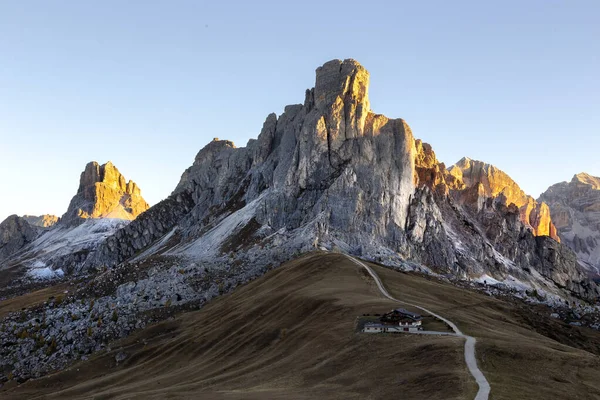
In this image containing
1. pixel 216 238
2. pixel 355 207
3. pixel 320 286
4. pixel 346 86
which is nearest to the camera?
pixel 320 286

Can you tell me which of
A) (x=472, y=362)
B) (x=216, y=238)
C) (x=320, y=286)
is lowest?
(x=472, y=362)

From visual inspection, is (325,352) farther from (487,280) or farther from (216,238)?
(216,238)

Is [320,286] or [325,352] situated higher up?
[320,286]

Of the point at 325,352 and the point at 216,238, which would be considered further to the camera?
the point at 216,238

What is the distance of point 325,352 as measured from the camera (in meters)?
63.8

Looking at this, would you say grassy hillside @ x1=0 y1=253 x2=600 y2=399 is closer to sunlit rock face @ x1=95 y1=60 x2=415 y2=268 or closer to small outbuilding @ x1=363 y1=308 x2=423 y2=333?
small outbuilding @ x1=363 y1=308 x2=423 y2=333

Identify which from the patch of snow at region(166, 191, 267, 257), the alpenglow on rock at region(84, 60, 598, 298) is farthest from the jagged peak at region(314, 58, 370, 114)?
the patch of snow at region(166, 191, 267, 257)

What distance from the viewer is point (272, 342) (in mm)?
79688

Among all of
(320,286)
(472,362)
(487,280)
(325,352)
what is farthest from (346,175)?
(472,362)

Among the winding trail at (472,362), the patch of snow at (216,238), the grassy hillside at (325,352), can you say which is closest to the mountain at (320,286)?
the grassy hillside at (325,352)

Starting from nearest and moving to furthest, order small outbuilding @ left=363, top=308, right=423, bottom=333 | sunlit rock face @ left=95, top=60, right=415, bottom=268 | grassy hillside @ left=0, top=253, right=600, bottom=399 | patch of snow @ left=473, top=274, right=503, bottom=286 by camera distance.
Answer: grassy hillside @ left=0, top=253, right=600, bottom=399
small outbuilding @ left=363, top=308, right=423, bottom=333
sunlit rock face @ left=95, top=60, right=415, bottom=268
patch of snow @ left=473, top=274, right=503, bottom=286

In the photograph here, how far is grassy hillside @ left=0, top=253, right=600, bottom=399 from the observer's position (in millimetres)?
46031

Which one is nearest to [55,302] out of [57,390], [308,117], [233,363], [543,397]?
[57,390]

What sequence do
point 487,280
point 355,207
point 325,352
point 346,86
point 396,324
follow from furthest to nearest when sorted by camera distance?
point 346,86 → point 487,280 → point 355,207 → point 396,324 → point 325,352
